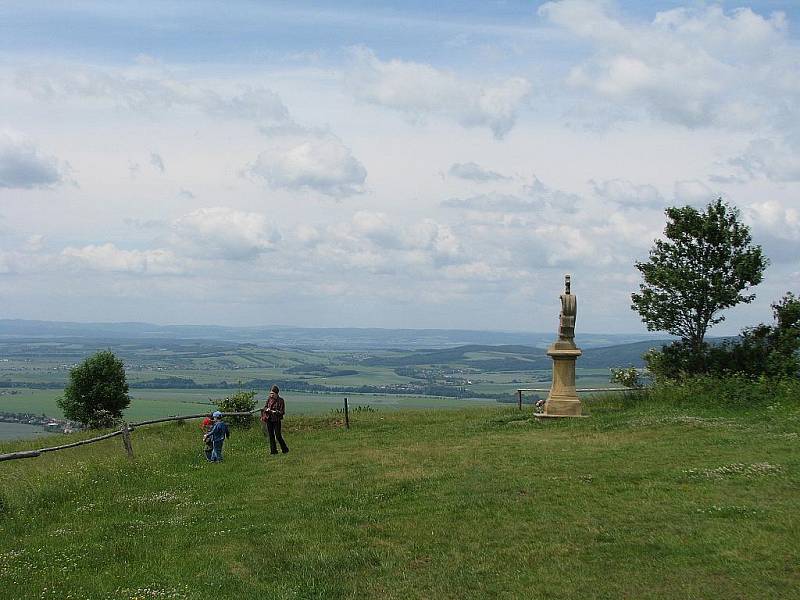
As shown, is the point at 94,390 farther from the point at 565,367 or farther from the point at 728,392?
the point at 728,392

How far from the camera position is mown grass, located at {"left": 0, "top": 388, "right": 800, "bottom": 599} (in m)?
9.74

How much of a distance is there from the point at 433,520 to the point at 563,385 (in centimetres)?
1568

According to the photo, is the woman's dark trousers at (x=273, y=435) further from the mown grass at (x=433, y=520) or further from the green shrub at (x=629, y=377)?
the green shrub at (x=629, y=377)

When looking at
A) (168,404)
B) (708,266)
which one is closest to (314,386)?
(168,404)

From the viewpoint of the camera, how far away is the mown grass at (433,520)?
32.0 ft

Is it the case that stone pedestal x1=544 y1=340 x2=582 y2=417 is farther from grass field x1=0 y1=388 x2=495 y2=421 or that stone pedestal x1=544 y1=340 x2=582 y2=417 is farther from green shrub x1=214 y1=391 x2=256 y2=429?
grass field x1=0 y1=388 x2=495 y2=421

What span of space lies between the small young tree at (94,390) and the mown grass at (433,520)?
2120 centimetres

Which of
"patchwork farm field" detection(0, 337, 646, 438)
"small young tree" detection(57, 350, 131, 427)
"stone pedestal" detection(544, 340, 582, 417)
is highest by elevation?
"stone pedestal" detection(544, 340, 582, 417)

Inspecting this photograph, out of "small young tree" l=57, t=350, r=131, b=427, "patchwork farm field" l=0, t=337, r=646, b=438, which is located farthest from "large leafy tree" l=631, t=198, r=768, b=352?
"patchwork farm field" l=0, t=337, r=646, b=438

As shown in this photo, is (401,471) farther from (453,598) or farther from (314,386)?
(314,386)

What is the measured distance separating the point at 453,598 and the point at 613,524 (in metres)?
3.70

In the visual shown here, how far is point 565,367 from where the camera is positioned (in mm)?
27719

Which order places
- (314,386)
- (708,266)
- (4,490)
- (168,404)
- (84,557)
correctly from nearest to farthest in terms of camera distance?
(84,557) → (4,490) → (708,266) → (168,404) → (314,386)

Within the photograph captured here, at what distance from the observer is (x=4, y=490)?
53.8 ft
